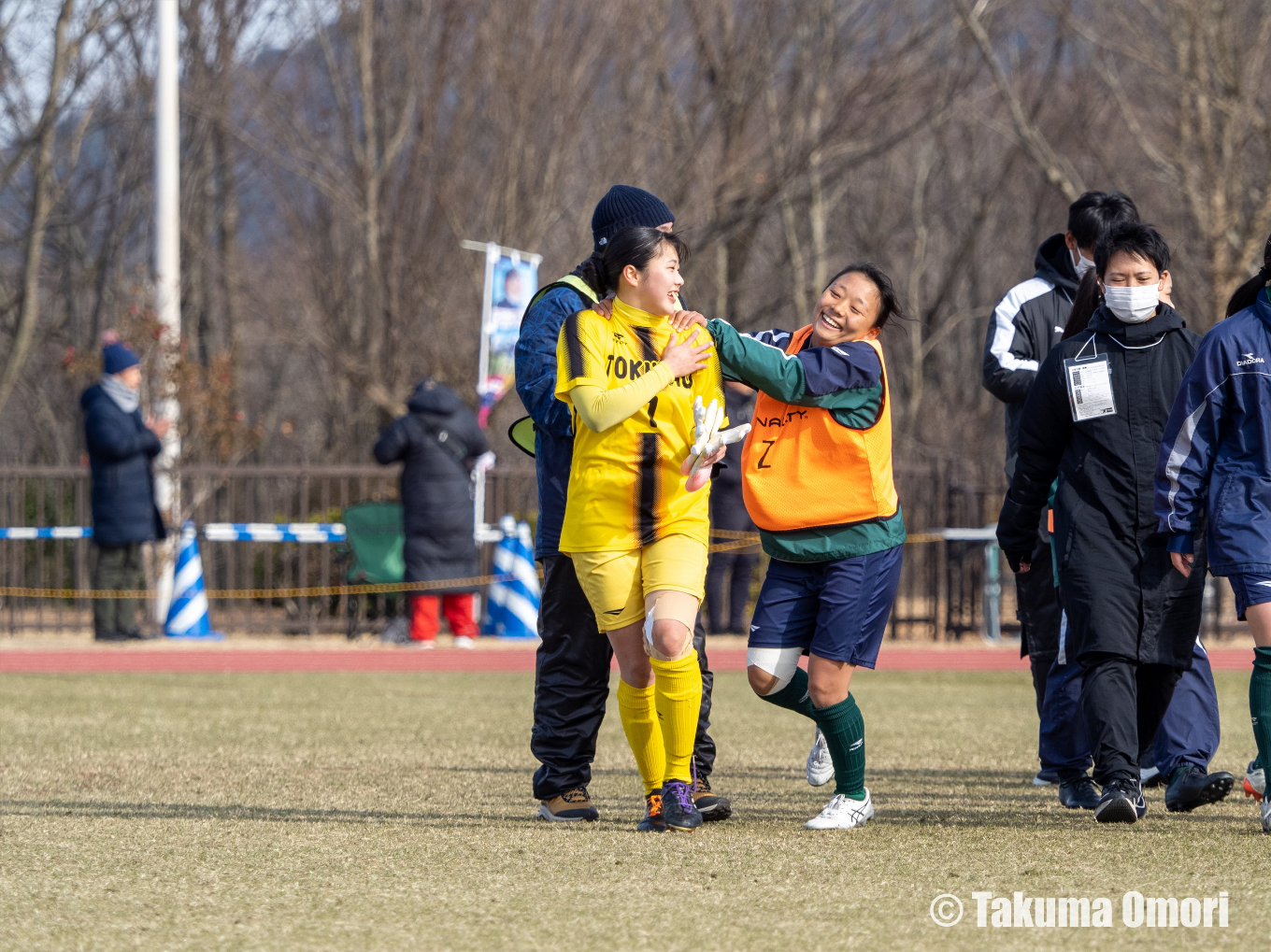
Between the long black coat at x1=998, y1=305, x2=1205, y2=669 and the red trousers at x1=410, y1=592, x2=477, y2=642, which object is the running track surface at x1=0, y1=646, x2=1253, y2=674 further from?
the long black coat at x1=998, y1=305, x2=1205, y2=669

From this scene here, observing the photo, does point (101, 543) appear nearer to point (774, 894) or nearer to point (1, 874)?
point (1, 874)

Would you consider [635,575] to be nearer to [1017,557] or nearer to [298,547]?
[1017,557]

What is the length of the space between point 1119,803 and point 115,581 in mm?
10208

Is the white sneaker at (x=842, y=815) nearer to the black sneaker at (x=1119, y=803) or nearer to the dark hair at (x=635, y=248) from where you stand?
the black sneaker at (x=1119, y=803)

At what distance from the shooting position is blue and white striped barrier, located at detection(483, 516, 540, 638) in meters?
14.7

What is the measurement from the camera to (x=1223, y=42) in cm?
1705

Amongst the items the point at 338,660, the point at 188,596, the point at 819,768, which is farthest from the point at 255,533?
the point at 819,768

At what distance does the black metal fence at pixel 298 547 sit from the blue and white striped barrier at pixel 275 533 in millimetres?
399

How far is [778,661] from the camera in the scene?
541 centimetres

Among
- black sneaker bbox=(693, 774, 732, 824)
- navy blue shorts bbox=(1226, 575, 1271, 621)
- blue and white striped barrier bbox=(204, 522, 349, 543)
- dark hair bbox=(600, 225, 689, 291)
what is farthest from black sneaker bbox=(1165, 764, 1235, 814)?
blue and white striped barrier bbox=(204, 522, 349, 543)

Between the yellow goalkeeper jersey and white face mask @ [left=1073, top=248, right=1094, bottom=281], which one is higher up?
white face mask @ [left=1073, top=248, right=1094, bottom=281]

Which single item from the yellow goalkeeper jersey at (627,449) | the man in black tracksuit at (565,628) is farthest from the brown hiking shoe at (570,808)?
the yellow goalkeeper jersey at (627,449)

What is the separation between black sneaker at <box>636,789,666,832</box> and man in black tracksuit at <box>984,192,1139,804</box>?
1.83 m

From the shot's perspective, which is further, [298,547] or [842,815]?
[298,547]
